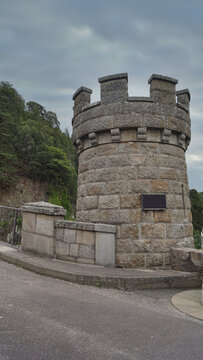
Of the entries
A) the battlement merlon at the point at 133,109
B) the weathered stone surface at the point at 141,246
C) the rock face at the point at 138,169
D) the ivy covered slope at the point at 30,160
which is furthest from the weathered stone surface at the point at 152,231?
the ivy covered slope at the point at 30,160

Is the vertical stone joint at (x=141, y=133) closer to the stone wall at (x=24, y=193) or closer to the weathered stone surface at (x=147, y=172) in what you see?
the weathered stone surface at (x=147, y=172)

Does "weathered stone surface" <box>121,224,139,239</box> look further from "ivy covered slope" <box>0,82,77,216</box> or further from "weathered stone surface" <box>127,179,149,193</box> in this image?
"ivy covered slope" <box>0,82,77,216</box>

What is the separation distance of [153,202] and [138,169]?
863 mm

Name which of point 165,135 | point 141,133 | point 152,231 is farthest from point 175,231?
point 141,133

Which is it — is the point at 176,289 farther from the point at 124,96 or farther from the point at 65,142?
the point at 65,142

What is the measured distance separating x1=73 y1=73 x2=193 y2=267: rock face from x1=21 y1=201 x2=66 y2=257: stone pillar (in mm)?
905

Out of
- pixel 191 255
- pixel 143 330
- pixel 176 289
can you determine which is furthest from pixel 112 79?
pixel 143 330

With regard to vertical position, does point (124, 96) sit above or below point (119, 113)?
above

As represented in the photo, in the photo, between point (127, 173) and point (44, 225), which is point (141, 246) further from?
point (44, 225)

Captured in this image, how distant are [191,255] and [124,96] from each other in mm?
4011

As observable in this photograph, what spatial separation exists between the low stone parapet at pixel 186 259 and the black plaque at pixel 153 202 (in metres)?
1.04

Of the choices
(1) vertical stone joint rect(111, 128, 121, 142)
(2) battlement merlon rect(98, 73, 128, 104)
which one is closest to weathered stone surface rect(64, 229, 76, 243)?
(1) vertical stone joint rect(111, 128, 121, 142)

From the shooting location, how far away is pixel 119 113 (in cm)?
605

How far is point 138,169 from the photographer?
5.98 meters
